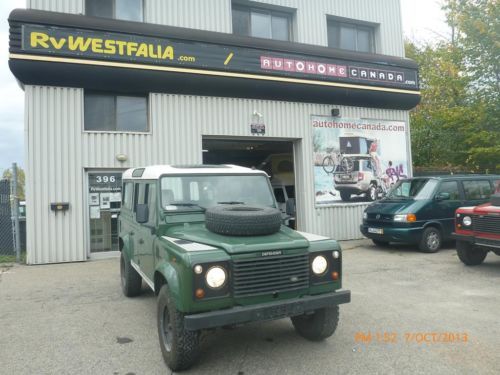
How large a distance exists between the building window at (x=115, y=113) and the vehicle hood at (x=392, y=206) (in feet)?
22.1

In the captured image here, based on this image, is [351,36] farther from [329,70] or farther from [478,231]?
[478,231]

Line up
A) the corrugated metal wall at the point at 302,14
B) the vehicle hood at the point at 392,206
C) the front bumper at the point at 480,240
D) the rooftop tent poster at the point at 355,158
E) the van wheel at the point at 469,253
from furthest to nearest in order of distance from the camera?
the rooftop tent poster at the point at 355,158 → the corrugated metal wall at the point at 302,14 → the vehicle hood at the point at 392,206 → the van wheel at the point at 469,253 → the front bumper at the point at 480,240

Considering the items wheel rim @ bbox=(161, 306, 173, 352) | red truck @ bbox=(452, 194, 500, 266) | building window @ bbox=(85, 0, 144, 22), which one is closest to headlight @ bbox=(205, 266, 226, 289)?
wheel rim @ bbox=(161, 306, 173, 352)

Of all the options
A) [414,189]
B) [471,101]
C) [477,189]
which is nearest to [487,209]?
[414,189]

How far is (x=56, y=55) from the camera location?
933 centimetres

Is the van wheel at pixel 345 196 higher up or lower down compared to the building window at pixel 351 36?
lower down

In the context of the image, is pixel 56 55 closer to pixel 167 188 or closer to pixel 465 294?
pixel 167 188

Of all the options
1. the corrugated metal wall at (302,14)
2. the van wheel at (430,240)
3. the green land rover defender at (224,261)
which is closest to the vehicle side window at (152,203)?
the green land rover defender at (224,261)

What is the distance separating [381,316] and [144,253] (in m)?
3.27

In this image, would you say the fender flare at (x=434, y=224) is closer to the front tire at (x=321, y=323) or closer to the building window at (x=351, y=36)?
the front tire at (x=321, y=323)

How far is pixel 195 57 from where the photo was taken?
10672 millimetres

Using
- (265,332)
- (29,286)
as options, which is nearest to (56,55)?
(29,286)

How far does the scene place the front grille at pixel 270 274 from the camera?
11.7 feet

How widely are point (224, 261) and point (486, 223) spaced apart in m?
6.20
